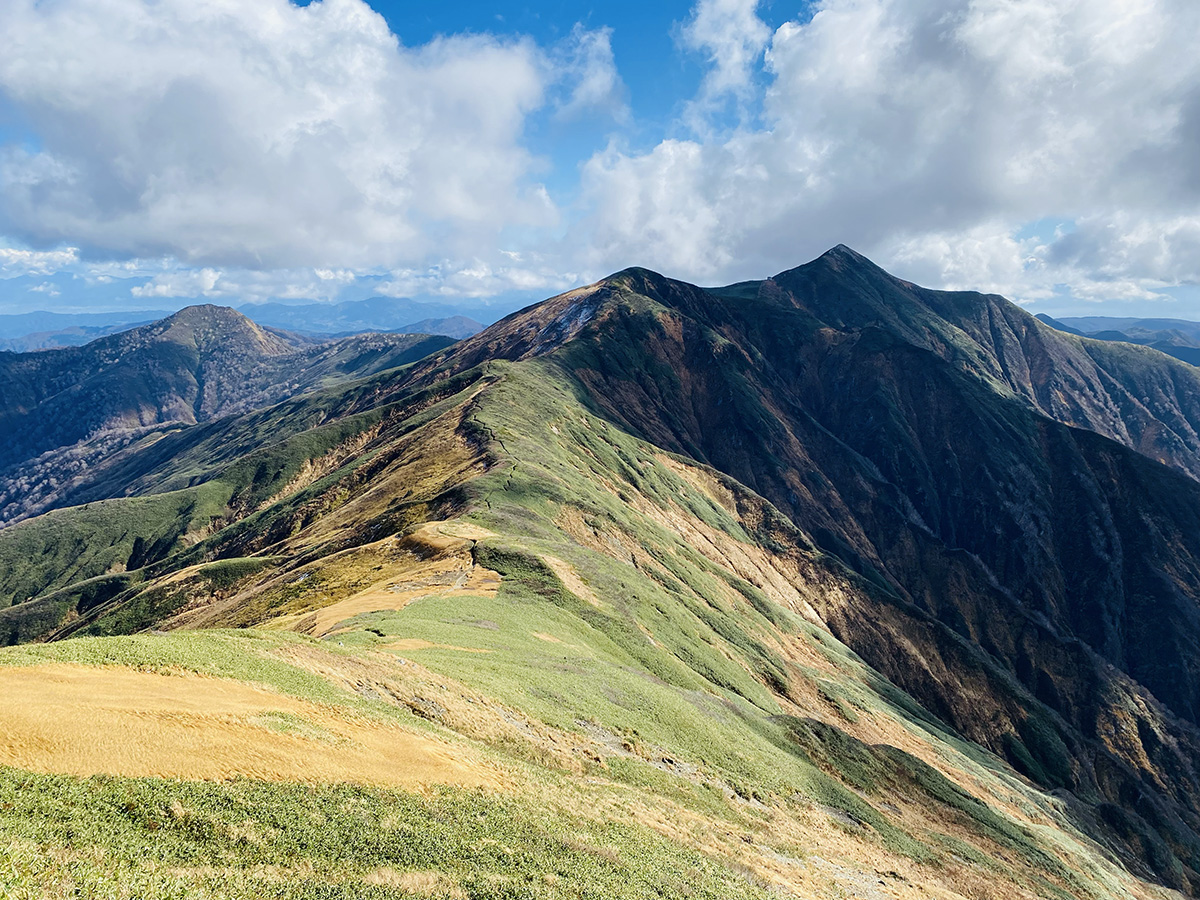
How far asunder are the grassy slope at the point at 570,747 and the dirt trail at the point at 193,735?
113 centimetres

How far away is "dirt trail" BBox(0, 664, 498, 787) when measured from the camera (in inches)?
737

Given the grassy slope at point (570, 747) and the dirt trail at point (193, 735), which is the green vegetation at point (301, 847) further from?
the dirt trail at point (193, 735)

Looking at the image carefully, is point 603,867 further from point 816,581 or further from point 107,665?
point 816,581

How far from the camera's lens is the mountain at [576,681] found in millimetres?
20281

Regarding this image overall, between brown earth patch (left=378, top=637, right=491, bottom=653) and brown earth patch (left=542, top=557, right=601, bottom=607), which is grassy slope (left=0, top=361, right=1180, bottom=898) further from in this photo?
brown earth patch (left=542, top=557, right=601, bottom=607)

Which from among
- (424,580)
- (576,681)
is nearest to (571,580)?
(424,580)

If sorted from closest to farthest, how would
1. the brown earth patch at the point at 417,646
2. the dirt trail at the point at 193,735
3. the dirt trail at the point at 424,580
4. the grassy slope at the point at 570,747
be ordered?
the grassy slope at the point at 570,747, the dirt trail at the point at 193,735, the brown earth patch at the point at 417,646, the dirt trail at the point at 424,580

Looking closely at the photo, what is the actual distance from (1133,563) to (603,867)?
229m

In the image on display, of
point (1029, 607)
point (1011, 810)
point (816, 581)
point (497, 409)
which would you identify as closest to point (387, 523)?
point (497, 409)

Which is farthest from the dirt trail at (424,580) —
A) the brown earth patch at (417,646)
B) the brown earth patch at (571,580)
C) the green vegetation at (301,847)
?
the green vegetation at (301,847)

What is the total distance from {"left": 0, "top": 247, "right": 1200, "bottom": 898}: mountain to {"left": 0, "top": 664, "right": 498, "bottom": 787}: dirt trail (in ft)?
0.46

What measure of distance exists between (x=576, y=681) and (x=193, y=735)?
2642 cm

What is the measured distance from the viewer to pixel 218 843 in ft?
56.7

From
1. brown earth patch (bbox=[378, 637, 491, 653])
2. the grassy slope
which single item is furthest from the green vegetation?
brown earth patch (bbox=[378, 637, 491, 653])
